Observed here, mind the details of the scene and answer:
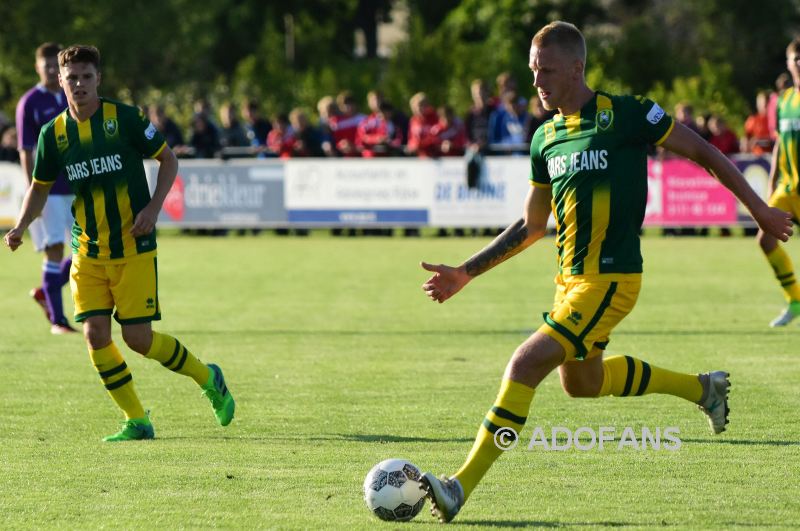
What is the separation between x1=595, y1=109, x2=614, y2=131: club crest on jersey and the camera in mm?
6195

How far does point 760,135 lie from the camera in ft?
73.7

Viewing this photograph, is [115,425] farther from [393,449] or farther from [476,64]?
[476,64]

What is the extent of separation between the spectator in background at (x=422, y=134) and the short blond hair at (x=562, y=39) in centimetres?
1592

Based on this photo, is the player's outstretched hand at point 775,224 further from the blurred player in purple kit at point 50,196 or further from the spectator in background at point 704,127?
the spectator in background at point 704,127

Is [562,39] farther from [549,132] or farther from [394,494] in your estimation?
[394,494]

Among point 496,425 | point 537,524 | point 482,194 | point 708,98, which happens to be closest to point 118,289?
point 496,425

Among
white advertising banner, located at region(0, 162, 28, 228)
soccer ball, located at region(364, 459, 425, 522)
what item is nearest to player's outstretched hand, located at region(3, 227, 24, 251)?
soccer ball, located at region(364, 459, 425, 522)

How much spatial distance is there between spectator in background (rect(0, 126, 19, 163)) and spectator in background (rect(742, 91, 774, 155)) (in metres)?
11.5

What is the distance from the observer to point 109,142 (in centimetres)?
769

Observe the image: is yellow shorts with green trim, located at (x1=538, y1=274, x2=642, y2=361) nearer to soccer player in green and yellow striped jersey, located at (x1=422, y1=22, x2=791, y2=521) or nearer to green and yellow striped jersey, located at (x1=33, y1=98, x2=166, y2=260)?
soccer player in green and yellow striped jersey, located at (x1=422, y1=22, x2=791, y2=521)

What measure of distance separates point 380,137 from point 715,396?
15867mm

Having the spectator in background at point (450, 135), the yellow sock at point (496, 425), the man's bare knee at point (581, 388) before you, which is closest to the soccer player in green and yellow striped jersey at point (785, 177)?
the man's bare knee at point (581, 388)

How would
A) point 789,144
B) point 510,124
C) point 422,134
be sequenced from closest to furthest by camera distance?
point 789,144 → point 510,124 → point 422,134

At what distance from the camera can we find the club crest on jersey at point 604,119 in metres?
6.20
